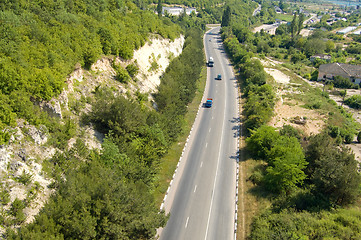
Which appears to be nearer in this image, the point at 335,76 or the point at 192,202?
the point at 192,202

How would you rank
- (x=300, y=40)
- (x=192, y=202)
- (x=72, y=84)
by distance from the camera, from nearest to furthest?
1. (x=192, y=202)
2. (x=72, y=84)
3. (x=300, y=40)

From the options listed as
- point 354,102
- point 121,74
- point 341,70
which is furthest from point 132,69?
point 341,70

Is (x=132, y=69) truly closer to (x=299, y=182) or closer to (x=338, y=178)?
(x=299, y=182)

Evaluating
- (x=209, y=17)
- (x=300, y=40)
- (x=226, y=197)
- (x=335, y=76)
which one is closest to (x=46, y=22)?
(x=226, y=197)

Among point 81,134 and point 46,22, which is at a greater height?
point 46,22

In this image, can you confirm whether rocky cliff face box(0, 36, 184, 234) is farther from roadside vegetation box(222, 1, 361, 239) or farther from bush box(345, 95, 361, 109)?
bush box(345, 95, 361, 109)

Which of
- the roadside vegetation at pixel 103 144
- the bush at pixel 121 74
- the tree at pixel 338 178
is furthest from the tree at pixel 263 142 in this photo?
the bush at pixel 121 74

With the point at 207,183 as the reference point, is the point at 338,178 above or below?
above

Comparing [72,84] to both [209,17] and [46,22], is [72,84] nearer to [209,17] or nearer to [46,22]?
[46,22]
